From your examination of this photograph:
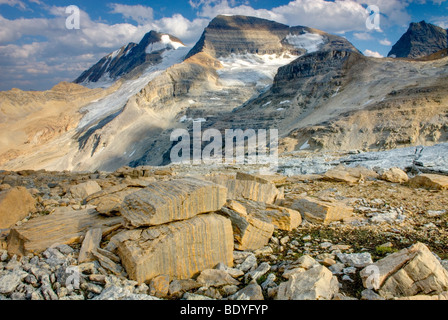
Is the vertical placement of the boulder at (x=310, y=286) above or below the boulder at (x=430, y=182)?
below

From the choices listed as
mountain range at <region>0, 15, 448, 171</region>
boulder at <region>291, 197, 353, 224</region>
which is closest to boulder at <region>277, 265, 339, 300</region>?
boulder at <region>291, 197, 353, 224</region>

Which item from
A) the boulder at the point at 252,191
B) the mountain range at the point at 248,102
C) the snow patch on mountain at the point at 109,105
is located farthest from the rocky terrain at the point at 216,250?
the snow patch on mountain at the point at 109,105

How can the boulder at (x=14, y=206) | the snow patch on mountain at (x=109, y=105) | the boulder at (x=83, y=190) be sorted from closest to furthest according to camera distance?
1. the boulder at (x=14, y=206)
2. the boulder at (x=83, y=190)
3. the snow patch on mountain at (x=109, y=105)

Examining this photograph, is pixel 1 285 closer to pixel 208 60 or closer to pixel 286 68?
pixel 286 68

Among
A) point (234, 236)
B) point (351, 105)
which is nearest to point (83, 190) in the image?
point (234, 236)

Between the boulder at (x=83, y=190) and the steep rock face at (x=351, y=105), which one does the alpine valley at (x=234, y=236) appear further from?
the steep rock face at (x=351, y=105)

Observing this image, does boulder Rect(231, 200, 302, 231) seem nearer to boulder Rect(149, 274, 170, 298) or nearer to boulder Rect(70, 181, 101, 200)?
boulder Rect(149, 274, 170, 298)

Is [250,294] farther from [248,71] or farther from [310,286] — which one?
[248,71]
